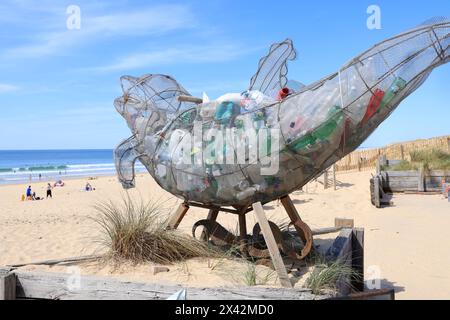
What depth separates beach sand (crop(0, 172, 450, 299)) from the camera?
4746 mm

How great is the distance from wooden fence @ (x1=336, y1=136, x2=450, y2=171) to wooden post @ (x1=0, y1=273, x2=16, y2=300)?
23245 mm

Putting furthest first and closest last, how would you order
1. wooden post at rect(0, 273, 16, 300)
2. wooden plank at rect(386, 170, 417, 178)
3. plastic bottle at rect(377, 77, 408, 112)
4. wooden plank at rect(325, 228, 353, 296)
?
wooden plank at rect(386, 170, 417, 178), wooden plank at rect(325, 228, 353, 296), plastic bottle at rect(377, 77, 408, 112), wooden post at rect(0, 273, 16, 300)

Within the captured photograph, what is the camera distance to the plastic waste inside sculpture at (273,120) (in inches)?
152

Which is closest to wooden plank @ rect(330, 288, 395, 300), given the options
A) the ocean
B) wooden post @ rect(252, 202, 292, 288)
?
wooden post @ rect(252, 202, 292, 288)

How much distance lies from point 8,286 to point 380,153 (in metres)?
26.8

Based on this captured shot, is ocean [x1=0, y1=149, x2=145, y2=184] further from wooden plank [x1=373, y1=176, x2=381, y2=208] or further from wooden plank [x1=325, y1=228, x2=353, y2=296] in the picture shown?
wooden plank [x1=325, y1=228, x2=353, y2=296]

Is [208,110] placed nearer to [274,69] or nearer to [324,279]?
[274,69]

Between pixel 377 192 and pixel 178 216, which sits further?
pixel 377 192

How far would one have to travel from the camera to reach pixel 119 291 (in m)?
3.53

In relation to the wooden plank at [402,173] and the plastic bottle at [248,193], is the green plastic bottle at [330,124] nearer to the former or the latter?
the plastic bottle at [248,193]

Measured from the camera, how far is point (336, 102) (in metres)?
4.04

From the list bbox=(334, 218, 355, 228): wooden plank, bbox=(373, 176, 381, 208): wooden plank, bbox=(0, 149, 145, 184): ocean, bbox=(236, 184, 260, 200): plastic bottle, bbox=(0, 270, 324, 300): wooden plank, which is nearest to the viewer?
bbox=(0, 270, 324, 300): wooden plank

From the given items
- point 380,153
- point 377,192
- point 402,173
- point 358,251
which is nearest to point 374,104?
point 358,251

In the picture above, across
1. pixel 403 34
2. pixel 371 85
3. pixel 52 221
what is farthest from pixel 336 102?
pixel 52 221
